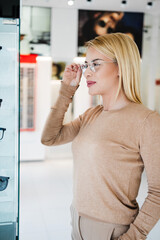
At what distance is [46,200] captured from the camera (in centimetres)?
430

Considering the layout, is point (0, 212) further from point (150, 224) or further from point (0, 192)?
point (150, 224)

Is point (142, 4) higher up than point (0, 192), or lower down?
higher up

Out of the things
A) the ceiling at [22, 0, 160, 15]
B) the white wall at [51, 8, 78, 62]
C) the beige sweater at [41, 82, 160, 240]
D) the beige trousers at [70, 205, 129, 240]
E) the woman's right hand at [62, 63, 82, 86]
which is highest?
the ceiling at [22, 0, 160, 15]

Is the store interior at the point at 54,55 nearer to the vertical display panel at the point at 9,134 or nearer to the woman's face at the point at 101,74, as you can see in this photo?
the vertical display panel at the point at 9,134

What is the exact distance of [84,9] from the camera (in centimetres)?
654

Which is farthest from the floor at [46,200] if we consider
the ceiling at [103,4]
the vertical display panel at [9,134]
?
the ceiling at [103,4]

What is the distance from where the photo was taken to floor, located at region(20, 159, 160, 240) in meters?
3.30

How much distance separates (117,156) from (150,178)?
0.17 metres

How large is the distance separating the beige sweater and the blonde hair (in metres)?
0.09

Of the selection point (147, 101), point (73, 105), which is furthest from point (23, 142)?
point (147, 101)

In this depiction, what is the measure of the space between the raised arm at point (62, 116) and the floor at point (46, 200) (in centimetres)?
192

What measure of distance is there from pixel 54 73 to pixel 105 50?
5362 millimetres

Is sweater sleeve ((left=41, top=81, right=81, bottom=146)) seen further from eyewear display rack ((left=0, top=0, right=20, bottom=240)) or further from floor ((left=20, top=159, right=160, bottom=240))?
floor ((left=20, top=159, right=160, bottom=240))

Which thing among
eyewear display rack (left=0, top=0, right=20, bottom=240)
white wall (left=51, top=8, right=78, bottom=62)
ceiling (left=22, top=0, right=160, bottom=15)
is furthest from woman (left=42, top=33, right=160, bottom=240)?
white wall (left=51, top=8, right=78, bottom=62)
